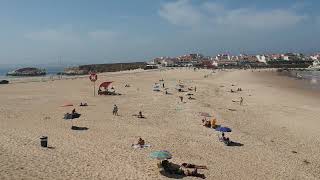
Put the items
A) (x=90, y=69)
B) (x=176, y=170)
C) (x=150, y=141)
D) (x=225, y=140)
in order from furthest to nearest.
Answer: (x=90, y=69)
(x=225, y=140)
(x=150, y=141)
(x=176, y=170)

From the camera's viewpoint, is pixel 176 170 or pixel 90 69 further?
pixel 90 69

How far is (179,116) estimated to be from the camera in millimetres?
26141

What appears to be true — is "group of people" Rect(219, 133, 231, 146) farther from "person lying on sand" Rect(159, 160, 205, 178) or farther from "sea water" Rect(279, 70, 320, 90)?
"sea water" Rect(279, 70, 320, 90)

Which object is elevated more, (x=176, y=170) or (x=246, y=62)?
(x=246, y=62)

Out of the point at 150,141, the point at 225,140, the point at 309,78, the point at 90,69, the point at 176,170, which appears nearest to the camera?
the point at 176,170

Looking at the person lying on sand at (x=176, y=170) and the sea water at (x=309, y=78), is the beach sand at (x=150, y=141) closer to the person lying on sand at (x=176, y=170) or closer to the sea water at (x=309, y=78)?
the person lying on sand at (x=176, y=170)

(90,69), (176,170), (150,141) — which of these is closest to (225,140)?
(150,141)

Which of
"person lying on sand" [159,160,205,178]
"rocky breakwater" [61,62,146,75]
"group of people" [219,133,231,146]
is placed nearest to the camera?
"person lying on sand" [159,160,205,178]

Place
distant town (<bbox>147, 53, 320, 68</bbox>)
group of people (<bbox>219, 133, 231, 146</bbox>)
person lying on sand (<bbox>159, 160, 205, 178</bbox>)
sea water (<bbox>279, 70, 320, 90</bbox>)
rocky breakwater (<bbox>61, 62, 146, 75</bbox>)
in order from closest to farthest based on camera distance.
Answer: person lying on sand (<bbox>159, 160, 205, 178</bbox>) → group of people (<bbox>219, 133, 231, 146</bbox>) → sea water (<bbox>279, 70, 320, 90</bbox>) → rocky breakwater (<bbox>61, 62, 146, 75</bbox>) → distant town (<bbox>147, 53, 320, 68</bbox>)

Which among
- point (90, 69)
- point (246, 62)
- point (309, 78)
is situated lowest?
point (309, 78)

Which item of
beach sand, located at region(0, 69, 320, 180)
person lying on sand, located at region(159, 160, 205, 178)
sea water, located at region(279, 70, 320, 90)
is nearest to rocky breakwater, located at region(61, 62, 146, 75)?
sea water, located at region(279, 70, 320, 90)

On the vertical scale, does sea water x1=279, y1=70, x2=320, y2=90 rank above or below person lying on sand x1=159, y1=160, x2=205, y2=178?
above

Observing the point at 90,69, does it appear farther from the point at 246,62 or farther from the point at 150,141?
the point at 150,141

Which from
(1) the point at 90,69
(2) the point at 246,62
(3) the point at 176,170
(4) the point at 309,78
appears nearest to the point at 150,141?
(3) the point at 176,170
